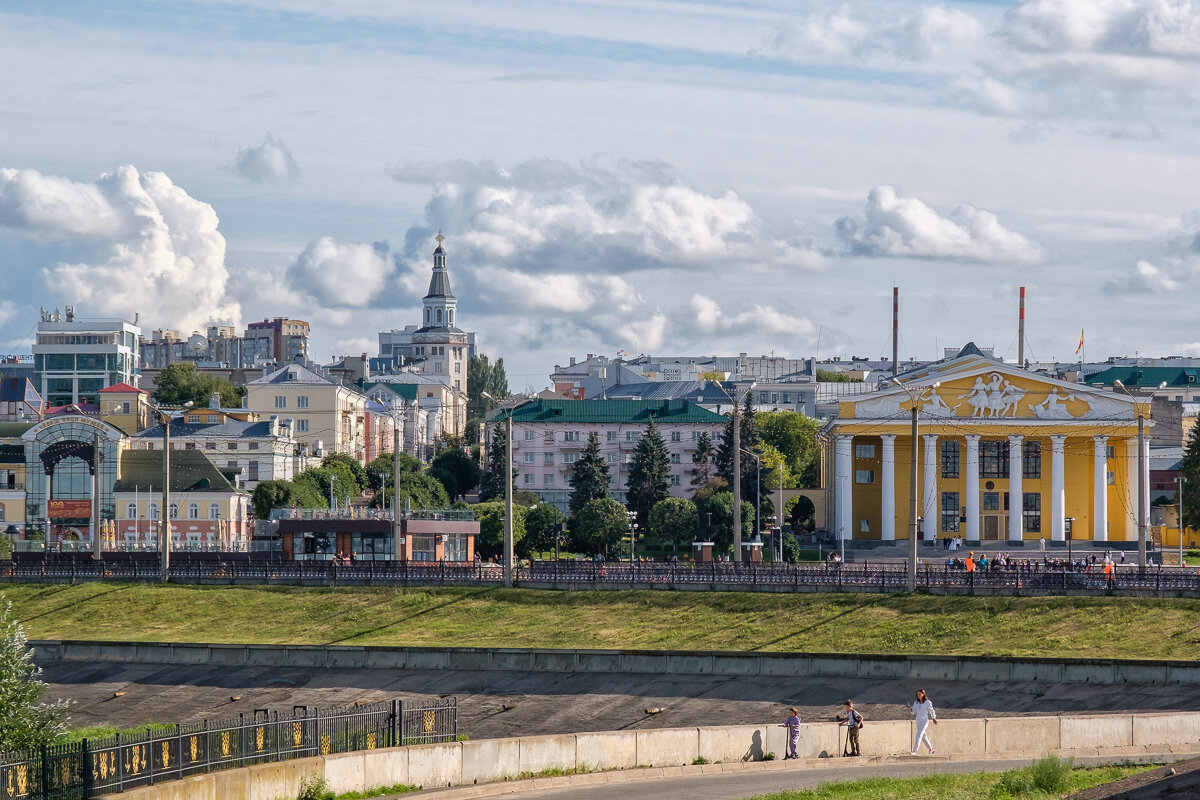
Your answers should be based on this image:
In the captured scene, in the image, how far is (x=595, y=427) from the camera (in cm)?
14700

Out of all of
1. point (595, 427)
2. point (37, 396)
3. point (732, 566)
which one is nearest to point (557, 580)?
point (732, 566)

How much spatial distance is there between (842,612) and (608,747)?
94.6 feet

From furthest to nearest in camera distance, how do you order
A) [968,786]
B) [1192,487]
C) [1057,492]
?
[1057,492] → [1192,487] → [968,786]

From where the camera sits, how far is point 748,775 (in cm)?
3419

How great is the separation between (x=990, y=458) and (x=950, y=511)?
4.50 meters

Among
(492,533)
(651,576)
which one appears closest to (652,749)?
(651,576)

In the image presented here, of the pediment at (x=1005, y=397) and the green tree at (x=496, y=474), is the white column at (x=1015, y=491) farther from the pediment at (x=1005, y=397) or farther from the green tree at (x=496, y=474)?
the green tree at (x=496, y=474)

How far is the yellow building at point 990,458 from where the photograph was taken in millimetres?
110375

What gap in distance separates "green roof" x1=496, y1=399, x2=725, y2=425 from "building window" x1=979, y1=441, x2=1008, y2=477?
35.2 metres

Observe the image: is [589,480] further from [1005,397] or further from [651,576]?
[651,576]

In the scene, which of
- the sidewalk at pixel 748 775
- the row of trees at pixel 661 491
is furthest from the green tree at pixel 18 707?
the row of trees at pixel 661 491

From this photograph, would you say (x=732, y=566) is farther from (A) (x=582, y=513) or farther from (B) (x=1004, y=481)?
(B) (x=1004, y=481)

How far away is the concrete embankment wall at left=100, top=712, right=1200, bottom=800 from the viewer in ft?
95.5

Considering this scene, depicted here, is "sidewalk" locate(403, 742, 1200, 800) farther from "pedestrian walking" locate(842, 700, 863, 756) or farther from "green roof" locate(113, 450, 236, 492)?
"green roof" locate(113, 450, 236, 492)
